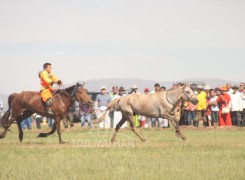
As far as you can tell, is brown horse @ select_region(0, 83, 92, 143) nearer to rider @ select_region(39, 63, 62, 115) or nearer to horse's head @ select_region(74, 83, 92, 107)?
horse's head @ select_region(74, 83, 92, 107)

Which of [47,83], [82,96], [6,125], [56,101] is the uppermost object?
[47,83]

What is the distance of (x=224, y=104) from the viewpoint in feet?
96.4

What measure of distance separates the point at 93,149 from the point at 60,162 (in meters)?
2.64

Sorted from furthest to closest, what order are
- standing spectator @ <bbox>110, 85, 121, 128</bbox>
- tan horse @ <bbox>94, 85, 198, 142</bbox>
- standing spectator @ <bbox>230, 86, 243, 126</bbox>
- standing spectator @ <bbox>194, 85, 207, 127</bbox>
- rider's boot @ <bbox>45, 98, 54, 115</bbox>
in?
standing spectator @ <bbox>110, 85, 121, 128</bbox> < standing spectator @ <bbox>194, 85, 207, 127</bbox> < standing spectator @ <bbox>230, 86, 243, 126</bbox> < tan horse @ <bbox>94, 85, 198, 142</bbox> < rider's boot @ <bbox>45, 98, 54, 115</bbox>

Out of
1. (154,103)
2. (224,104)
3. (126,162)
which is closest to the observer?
(126,162)

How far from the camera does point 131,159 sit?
14.0m

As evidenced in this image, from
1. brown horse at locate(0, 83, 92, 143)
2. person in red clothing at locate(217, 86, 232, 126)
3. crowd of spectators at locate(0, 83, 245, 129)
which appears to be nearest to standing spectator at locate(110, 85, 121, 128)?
crowd of spectators at locate(0, 83, 245, 129)

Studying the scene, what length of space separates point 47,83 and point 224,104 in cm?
1239

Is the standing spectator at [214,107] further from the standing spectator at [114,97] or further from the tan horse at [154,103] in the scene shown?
the tan horse at [154,103]

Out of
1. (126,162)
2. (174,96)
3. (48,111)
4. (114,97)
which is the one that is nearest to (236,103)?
(114,97)

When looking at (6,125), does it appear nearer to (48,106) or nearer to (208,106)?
(48,106)

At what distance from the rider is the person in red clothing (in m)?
11.8

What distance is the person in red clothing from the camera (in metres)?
29.2

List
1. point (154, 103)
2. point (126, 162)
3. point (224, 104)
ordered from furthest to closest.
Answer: point (224, 104), point (154, 103), point (126, 162)
